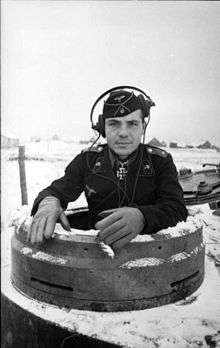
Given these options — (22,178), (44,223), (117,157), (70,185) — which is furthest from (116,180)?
(22,178)

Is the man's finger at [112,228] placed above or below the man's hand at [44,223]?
above

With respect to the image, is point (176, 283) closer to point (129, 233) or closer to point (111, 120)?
point (129, 233)

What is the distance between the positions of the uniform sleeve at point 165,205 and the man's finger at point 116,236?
0.22 metres

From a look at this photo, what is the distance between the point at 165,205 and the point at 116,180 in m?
0.79

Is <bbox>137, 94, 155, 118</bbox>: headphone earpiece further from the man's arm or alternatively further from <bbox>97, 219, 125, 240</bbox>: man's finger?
<bbox>97, 219, 125, 240</bbox>: man's finger

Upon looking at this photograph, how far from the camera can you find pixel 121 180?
291 cm

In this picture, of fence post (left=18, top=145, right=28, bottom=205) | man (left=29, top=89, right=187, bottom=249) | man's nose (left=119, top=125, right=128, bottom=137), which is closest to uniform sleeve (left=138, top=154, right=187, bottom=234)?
man (left=29, top=89, right=187, bottom=249)

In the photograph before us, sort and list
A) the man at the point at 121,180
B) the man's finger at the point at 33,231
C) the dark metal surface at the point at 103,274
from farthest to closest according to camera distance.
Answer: the man at the point at 121,180 < the man's finger at the point at 33,231 < the dark metal surface at the point at 103,274

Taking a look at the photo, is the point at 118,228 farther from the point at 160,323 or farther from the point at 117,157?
the point at 117,157

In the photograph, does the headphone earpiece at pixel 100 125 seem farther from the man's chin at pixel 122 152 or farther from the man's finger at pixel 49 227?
the man's finger at pixel 49 227

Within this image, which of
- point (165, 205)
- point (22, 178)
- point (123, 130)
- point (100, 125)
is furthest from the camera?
point (22, 178)

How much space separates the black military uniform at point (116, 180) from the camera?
269cm

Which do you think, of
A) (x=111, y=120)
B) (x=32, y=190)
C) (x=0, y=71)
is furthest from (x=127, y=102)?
(x=32, y=190)

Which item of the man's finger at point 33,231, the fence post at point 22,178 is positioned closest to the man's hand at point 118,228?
the man's finger at point 33,231
